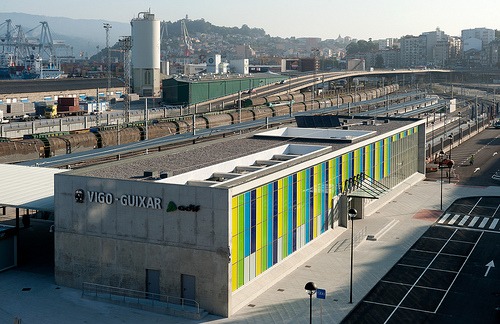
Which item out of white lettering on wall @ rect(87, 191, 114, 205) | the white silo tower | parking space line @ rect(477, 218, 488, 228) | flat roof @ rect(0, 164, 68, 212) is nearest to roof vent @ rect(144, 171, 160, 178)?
white lettering on wall @ rect(87, 191, 114, 205)

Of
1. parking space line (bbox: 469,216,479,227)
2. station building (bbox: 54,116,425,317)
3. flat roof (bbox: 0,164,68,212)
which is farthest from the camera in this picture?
parking space line (bbox: 469,216,479,227)

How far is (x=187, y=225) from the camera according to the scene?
29266 mm

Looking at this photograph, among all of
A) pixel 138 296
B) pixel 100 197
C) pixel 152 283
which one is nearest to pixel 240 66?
pixel 100 197

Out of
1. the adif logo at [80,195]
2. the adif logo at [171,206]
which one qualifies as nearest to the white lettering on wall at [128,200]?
the adif logo at [80,195]

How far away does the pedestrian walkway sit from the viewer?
28234 millimetres

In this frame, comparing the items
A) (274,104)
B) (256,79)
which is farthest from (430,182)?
(256,79)

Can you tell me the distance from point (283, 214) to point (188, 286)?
676 centimetres

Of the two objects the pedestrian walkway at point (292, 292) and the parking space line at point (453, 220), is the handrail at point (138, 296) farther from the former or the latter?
the parking space line at point (453, 220)

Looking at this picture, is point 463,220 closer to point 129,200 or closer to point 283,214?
point 283,214

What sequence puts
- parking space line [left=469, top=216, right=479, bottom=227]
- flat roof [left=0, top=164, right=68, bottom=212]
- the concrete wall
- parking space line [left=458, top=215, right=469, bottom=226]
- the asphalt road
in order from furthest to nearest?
the asphalt road → parking space line [left=458, top=215, right=469, bottom=226] → parking space line [left=469, top=216, right=479, bottom=227] → flat roof [left=0, top=164, right=68, bottom=212] → the concrete wall

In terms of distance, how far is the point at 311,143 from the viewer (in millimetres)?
45094

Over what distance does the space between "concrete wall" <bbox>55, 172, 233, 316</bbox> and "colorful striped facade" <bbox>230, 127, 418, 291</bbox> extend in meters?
1.06

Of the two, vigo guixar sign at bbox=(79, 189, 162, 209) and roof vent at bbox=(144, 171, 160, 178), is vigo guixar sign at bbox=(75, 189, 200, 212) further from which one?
roof vent at bbox=(144, 171, 160, 178)

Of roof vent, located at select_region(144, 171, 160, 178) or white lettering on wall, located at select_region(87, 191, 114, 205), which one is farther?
roof vent, located at select_region(144, 171, 160, 178)
